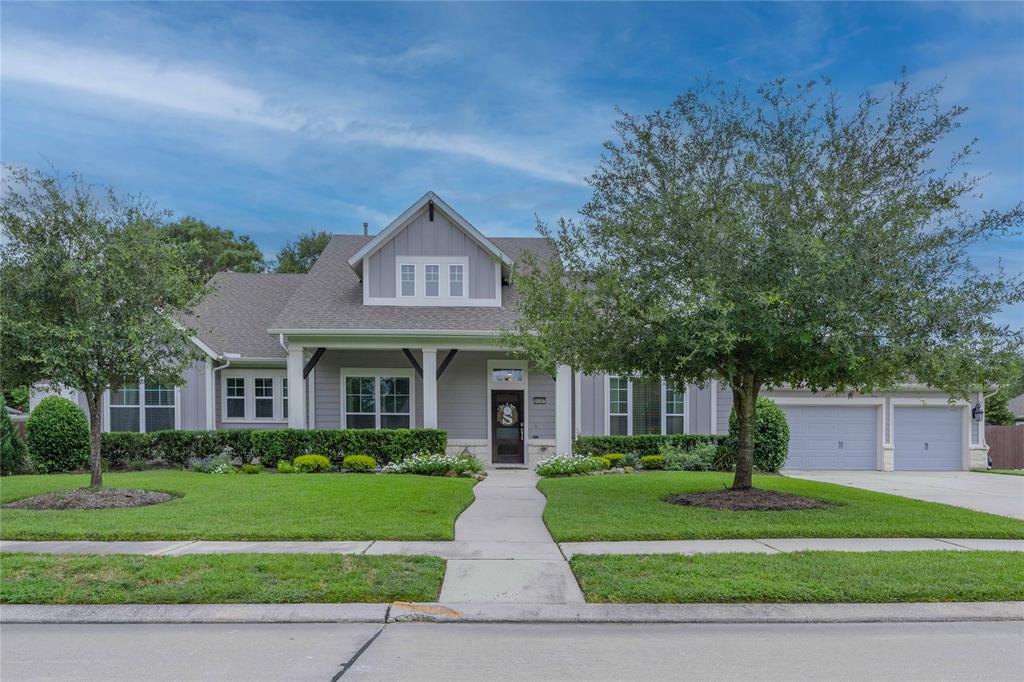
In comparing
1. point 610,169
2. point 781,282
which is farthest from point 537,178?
point 781,282

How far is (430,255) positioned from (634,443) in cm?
737

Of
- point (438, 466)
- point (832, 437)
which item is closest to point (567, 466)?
point (438, 466)

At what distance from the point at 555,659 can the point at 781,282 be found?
647 cm

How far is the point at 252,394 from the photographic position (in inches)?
778

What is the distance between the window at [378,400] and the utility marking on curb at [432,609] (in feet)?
45.1

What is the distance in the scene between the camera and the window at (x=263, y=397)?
65.0ft

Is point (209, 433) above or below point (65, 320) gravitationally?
below

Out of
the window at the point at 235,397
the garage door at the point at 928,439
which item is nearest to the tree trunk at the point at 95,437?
the window at the point at 235,397

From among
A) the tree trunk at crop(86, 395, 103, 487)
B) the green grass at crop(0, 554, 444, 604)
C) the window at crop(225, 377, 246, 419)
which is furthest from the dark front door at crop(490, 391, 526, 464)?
the green grass at crop(0, 554, 444, 604)

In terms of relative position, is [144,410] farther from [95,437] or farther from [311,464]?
[95,437]

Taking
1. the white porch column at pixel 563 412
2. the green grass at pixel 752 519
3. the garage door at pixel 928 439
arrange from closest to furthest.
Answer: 1. the green grass at pixel 752 519
2. the white porch column at pixel 563 412
3. the garage door at pixel 928 439

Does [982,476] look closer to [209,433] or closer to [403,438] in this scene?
[403,438]

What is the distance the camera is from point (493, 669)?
459 centimetres

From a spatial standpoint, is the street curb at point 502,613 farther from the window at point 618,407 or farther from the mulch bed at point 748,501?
the window at point 618,407
